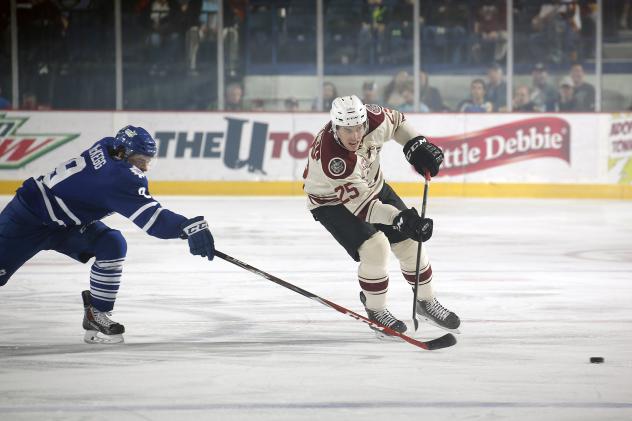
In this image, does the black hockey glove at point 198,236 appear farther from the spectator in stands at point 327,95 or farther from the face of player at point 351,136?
the spectator in stands at point 327,95

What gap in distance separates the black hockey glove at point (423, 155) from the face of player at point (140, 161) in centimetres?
115

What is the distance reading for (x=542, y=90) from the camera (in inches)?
485

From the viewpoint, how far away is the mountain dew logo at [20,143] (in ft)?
38.2

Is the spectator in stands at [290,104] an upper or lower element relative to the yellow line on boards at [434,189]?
upper

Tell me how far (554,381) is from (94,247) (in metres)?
1.89

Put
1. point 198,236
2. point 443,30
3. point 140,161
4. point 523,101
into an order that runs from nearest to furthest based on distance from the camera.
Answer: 1. point 198,236
2. point 140,161
3. point 523,101
4. point 443,30

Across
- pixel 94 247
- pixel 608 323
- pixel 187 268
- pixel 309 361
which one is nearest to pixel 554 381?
pixel 309 361

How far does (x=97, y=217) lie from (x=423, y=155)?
141 cm

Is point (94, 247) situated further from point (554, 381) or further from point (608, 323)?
point (608, 323)

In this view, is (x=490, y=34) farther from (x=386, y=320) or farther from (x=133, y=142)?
(x=133, y=142)

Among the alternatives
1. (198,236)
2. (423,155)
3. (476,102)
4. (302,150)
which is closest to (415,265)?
(423,155)

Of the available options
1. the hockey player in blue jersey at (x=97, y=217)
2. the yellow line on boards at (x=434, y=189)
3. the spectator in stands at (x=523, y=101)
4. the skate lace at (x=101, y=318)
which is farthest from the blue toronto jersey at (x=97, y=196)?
the spectator in stands at (x=523, y=101)

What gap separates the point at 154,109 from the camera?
1223 centimetres

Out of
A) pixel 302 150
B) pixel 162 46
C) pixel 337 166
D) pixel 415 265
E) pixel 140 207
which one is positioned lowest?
pixel 302 150
